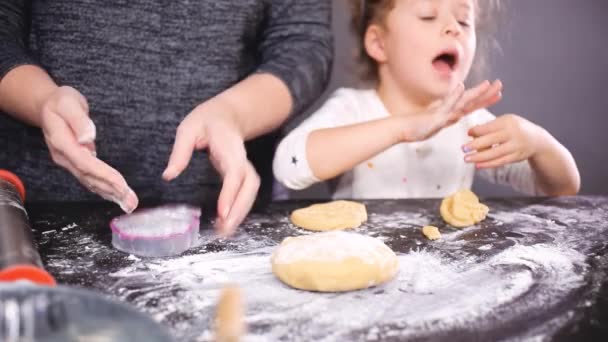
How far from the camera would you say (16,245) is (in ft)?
2.39

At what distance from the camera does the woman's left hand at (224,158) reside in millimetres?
967

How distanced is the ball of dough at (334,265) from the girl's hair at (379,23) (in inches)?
33.3

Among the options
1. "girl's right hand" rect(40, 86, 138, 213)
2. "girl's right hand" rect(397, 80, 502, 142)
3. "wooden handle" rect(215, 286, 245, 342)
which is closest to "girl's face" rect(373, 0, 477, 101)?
"girl's right hand" rect(397, 80, 502, 142)

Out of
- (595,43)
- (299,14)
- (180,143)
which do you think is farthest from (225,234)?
(595,43)

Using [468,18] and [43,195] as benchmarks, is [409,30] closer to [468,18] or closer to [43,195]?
[468,18]

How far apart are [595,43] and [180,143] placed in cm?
171

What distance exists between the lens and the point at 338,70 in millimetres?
2084

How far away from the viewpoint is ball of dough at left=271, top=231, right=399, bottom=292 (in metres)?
0.78

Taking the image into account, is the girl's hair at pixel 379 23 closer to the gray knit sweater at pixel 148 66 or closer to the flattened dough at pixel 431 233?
the gray knit sweater at pixel 148 66

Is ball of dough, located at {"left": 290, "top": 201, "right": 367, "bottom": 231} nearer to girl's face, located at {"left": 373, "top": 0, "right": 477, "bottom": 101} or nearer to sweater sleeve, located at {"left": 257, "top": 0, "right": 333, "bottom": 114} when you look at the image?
sweater sleeve, located at {"left": 257, "top": 0, "right": 333, "bottom": 114}

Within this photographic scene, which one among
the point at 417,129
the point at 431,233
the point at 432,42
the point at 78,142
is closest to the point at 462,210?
the point at 431,233

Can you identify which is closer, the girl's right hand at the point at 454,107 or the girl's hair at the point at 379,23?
the girl's right hand at the point at 454,107

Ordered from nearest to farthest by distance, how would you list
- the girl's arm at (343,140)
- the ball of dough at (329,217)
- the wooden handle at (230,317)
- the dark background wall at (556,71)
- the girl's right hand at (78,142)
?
1. the wooden handle at (230,317)
2. the girl's right hand at (78,142)
3. the ball of dough at (329,217)
4. the girl's arm at (343,140)
5. the dark background wall at (556,71)

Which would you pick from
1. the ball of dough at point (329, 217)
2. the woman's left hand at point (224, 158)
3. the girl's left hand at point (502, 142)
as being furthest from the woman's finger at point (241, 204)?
the girl's left hand at point (502, 142)
